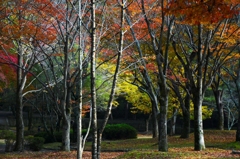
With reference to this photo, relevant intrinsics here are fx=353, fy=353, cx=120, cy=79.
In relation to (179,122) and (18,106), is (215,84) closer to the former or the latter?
(18,106)

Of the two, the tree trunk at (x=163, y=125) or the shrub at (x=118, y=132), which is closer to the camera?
the tree trunk at (x=163, y=125)

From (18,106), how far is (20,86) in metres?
0.98

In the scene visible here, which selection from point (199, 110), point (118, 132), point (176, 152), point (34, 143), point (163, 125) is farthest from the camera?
point (118, 132)

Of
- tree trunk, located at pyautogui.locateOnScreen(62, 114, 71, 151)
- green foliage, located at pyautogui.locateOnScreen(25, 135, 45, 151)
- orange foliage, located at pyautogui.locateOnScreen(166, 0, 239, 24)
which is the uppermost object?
orange foliage, located at pyautogui.locateOnScreen(166, 0, 239, 24)

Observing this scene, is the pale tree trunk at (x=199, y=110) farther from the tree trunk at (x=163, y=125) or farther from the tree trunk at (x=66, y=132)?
the tree trunk at (x=66, y=132)

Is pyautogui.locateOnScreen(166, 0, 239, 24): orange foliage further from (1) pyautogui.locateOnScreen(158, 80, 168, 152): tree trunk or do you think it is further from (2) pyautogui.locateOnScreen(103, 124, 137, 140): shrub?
(2) pyautogui.locateOnScreen(103, 124, 137, 140): shrub

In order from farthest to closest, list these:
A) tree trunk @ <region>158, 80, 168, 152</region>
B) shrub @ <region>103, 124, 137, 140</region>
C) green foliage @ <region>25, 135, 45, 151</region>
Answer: shrub @ <region>103, 124, 137, 140</region>
green foliage @ <region>25, 135, 45, 151</region>
tree trunk @ <region>158, 80, 168, 152</region>

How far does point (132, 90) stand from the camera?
28797 millimetres

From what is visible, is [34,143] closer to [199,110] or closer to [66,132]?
[66,132]

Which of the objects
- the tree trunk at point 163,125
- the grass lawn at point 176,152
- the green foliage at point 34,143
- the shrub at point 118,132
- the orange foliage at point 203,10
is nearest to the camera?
the orange foliage at point 203,10

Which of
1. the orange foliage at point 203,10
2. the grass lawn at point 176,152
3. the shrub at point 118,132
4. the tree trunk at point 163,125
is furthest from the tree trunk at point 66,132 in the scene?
the shrub at point 118,132

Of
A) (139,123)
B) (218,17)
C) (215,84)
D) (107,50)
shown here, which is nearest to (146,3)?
(107,50)

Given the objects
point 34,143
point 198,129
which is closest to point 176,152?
point 198,129

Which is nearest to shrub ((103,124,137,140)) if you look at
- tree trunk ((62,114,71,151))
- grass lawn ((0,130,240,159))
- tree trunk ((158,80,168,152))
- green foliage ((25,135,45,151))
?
grass lawn ((0,130,240,159))
